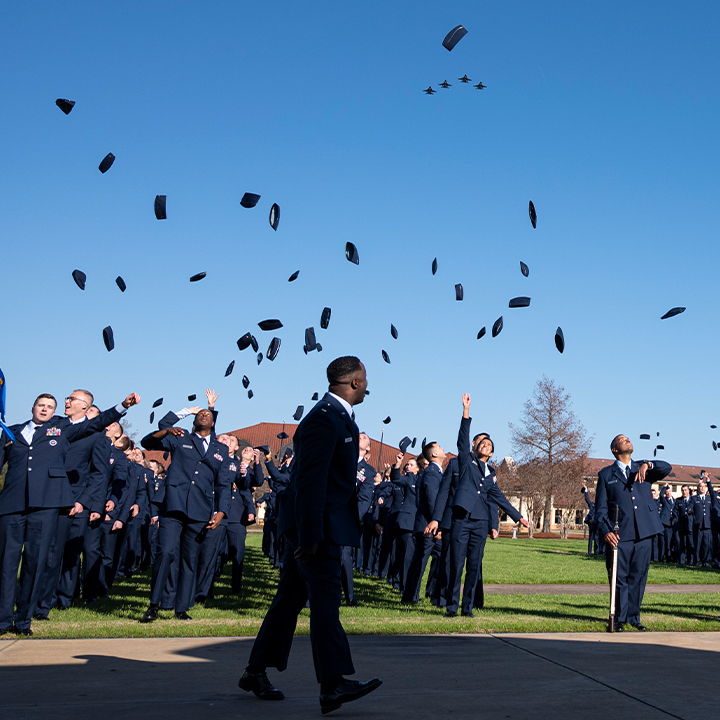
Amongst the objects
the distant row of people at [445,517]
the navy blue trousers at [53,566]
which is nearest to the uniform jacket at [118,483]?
the navy blue trousers at [53,566]

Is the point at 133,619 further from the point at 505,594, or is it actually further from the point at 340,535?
the point at 505,594

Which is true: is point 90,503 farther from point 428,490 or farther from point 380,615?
point 428,490

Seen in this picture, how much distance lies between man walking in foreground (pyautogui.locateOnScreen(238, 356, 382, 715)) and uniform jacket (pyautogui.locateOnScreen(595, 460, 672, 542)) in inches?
176

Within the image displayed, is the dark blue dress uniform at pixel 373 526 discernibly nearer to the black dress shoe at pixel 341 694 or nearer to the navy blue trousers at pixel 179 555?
the navy blue trousers at pixel 179 555

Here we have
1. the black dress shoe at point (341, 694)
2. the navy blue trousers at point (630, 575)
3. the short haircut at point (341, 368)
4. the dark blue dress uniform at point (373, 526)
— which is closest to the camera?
the black dress shoe at point (341, 694)

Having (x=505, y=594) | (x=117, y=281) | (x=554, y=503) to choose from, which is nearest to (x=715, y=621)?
(x=505, y=594)

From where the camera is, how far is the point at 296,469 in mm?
4516

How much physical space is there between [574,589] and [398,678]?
30.1ft

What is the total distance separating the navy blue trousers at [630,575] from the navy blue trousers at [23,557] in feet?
17.9

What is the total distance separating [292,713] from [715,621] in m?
6.29

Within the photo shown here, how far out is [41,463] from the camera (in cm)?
702

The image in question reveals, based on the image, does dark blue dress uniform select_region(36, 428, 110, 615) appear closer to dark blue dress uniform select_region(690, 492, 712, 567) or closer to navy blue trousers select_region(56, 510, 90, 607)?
navy blue trousers select_region(56, 510, 90, 607)

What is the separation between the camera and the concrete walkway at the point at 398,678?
4.21 m

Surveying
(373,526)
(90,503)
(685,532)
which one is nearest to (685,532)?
(685,532)
